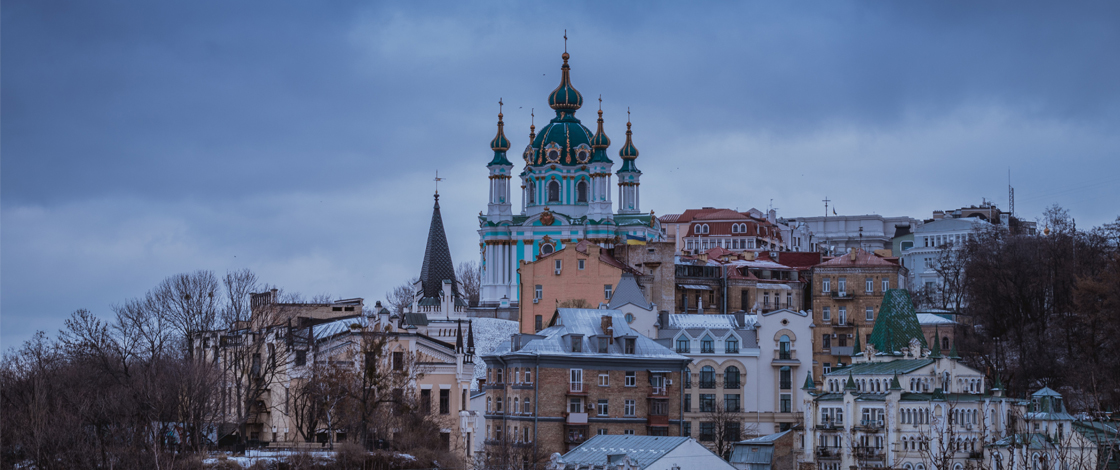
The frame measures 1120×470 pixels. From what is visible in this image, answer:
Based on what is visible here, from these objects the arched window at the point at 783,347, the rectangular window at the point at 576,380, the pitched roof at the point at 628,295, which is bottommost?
the rectangular window at the point at 576,380

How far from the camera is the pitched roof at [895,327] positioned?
232 ft

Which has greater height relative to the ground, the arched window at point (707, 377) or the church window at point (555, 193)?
the church window at point (555, 193)

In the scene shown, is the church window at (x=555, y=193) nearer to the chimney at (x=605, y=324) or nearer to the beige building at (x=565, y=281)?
the beige building at (x=565, y=281)

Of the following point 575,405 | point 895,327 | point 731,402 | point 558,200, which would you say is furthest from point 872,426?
point 558,200

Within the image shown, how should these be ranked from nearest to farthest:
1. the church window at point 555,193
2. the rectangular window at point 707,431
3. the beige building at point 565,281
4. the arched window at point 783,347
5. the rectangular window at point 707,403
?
the rectangular window at point 707,431, the rectangular window at point 707,403, the arched window at point 783,347, the beige building at point 565,281, the church window at point 555,193

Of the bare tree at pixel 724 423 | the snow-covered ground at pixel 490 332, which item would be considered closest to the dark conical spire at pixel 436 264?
the snow-covered ground at pixel 490 332

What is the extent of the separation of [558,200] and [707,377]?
43.7 metres

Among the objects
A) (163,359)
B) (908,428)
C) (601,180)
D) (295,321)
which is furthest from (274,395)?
(601,180)

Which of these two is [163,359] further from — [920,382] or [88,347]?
[920,382]

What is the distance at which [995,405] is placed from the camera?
61.4 metres

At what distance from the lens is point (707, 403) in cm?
6881

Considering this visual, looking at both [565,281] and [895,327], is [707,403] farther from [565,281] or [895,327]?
[565,281]

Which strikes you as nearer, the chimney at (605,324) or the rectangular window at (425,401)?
the rectangular window at (425,401)

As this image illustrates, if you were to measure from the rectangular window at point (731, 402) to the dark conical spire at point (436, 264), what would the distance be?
82.4 feet
